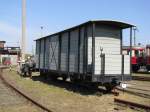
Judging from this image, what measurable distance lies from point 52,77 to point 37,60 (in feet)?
12.1

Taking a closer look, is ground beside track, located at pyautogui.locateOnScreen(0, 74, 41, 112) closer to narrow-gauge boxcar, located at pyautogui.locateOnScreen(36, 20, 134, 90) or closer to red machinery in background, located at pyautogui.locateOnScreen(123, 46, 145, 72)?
narrow-gauge boxcar, located at pyautogui.locateOnScreen(36, 20, 134, 90)

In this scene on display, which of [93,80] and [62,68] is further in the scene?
[62,68]

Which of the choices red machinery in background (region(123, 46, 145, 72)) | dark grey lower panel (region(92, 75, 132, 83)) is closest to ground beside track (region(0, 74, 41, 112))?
dark grey lower panel (region(92, 75, 132, 83))

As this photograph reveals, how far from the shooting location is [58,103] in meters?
13.5

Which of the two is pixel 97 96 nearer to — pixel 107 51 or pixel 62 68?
pixel 107 51

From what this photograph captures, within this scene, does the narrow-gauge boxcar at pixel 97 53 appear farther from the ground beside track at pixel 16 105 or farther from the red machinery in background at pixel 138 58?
the red machinery in background at pixel 138 58

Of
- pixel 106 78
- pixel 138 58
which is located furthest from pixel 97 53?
pixel 138 58

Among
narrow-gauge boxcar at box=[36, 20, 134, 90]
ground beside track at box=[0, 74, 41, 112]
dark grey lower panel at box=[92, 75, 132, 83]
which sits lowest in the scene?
ground beside track at box=[0, 74, 41, 112]

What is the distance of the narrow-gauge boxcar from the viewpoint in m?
16.0

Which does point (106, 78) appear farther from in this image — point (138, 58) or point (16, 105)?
point (138, 58)

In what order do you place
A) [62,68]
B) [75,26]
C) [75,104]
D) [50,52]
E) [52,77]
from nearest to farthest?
[75,104], [75,26], [62,68], [50,52], [52,77]

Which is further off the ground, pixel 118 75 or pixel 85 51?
pixel 85 51

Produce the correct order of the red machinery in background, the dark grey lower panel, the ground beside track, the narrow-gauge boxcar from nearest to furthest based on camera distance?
1. the ground beside track
2. the dark grey lower panel
3. the narrow-gauge boxcar
4. the red machinery in background

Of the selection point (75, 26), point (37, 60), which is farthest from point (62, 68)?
point (37, 60)
